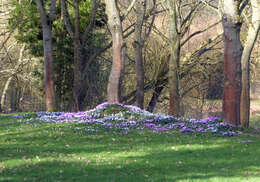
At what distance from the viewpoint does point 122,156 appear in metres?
9.72

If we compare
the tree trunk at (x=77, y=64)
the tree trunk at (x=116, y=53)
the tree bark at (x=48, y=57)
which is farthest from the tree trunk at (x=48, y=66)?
the tree trunk at (x=116, y=53)

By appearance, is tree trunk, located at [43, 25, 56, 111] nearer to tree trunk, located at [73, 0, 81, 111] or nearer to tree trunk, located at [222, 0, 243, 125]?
tree trunk, located at [73, 0, 81, 111]

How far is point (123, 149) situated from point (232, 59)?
6306mm

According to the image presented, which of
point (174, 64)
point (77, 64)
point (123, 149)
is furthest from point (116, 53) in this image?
point (123, 149)

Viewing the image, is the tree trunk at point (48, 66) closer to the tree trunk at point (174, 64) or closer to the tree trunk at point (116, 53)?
the tree trunk at point (116, 53)

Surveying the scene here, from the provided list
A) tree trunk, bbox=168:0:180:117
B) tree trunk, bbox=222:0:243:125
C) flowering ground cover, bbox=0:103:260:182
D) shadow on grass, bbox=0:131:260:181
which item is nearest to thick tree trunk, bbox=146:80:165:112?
tree trunk, bbox=168:0:180:117

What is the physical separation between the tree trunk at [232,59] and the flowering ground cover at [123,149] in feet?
2.62

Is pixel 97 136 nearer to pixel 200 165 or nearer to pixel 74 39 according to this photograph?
pixel 200 165

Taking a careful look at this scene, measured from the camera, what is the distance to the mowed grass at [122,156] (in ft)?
25.6

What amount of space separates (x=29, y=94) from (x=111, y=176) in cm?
2742

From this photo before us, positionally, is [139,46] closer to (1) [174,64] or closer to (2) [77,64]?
(1) [174,64]

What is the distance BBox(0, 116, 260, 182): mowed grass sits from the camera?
7789 millimetres

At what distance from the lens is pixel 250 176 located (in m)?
7.83

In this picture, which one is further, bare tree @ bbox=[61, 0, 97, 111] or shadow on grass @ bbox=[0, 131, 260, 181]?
bare tree @ bbox=[61, 0, 97, 111]
